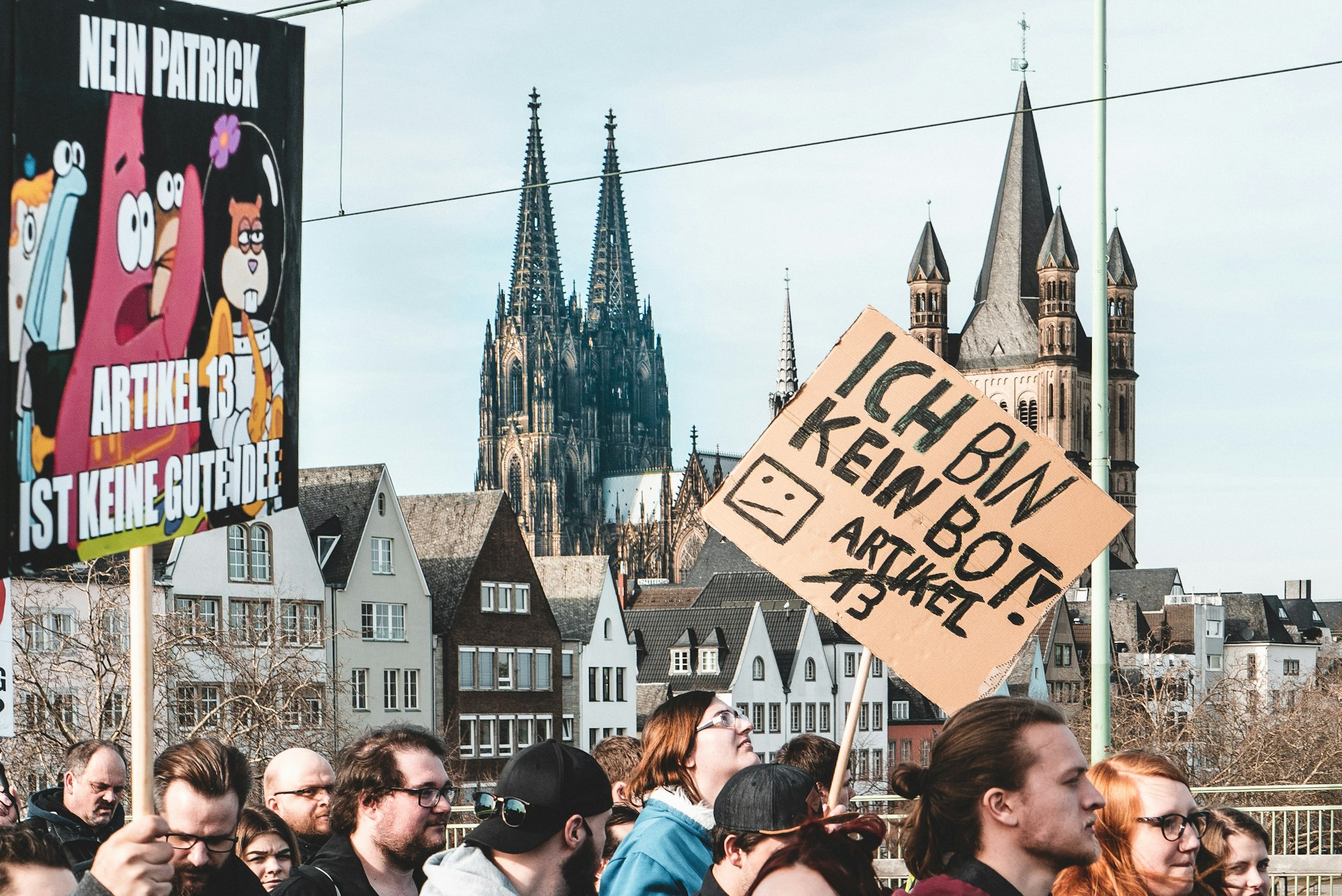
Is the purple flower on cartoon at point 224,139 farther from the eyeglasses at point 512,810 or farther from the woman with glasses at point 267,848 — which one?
the woman with glasses at point 267,848

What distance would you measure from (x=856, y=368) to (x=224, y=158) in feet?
8.77

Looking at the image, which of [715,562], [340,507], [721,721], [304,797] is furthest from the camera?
[715,562]

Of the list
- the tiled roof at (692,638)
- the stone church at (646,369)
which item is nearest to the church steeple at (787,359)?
the stone church at (646,369)

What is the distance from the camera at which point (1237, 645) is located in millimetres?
106000

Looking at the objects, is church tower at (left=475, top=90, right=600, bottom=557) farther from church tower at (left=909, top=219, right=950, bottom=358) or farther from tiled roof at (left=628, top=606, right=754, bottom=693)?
tiled roof at (left=628, top=606, right=754, bottom=693)

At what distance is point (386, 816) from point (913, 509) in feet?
7.28

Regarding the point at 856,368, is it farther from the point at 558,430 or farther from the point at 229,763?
the point at 558,430

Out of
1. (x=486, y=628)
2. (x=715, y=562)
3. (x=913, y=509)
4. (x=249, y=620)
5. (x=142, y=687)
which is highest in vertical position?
(x=913, y=509)

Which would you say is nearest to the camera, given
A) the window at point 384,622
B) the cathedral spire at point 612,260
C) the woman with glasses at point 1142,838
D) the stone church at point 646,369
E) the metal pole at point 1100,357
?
the woman with glasses at point 1142,838

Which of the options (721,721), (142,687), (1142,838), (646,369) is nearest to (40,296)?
(142,687)

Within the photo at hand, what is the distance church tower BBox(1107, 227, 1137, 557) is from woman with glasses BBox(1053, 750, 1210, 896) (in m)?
111

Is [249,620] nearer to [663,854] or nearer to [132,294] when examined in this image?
[663,854]

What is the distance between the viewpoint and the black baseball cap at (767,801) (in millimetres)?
4098

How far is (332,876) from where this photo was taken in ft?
16.5
